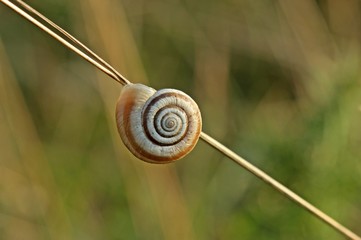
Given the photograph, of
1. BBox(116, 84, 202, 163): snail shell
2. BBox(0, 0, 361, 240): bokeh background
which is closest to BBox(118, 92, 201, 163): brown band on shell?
BBox(116, 84, 202, 163): snail shell

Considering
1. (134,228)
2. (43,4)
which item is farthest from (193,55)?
(134,228)

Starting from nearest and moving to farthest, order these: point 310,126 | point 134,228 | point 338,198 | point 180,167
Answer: point 338,198 → point 310,126 → point 134,228 → point 180,167

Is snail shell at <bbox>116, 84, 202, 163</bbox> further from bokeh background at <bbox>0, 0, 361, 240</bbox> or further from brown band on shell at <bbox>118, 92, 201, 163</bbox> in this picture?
bokeh background at <bbox>0, 0, 361, 240</bbox>

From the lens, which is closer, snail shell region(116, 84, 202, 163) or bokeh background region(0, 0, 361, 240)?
snail shell region(116, 84, 202, 163)

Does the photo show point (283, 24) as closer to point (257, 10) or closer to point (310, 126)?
point (257, 10)

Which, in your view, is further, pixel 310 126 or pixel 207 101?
pixel 207 101

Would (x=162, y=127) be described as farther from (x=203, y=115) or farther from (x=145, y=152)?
(x=203, y=115)

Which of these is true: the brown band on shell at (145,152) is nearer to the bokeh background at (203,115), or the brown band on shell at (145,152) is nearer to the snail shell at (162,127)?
the snail shell at (162,127)
